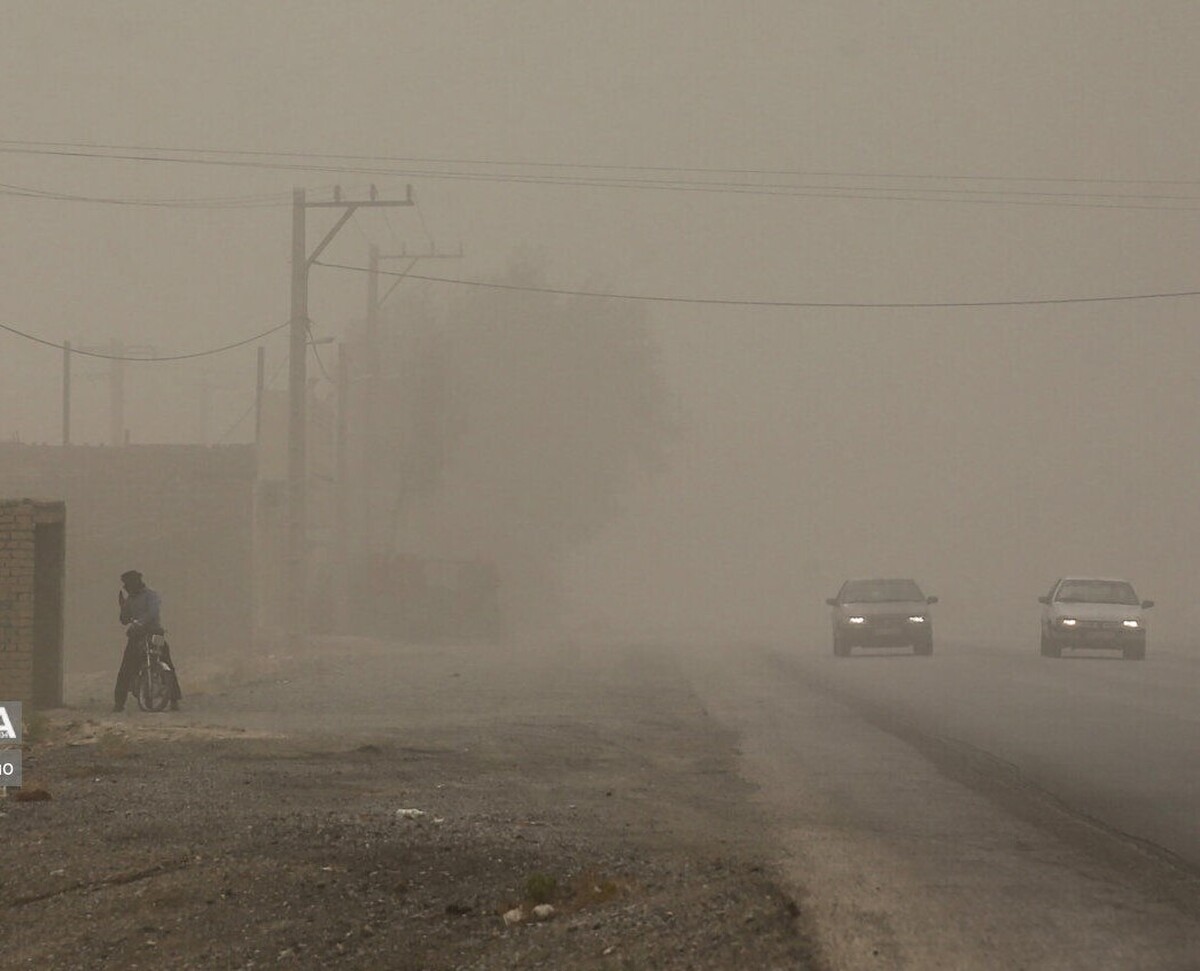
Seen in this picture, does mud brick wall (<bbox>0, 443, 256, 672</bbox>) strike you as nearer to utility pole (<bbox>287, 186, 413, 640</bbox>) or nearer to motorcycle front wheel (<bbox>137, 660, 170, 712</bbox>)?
utility pole (<bbox>287, 186, 413, 640</bbox>)

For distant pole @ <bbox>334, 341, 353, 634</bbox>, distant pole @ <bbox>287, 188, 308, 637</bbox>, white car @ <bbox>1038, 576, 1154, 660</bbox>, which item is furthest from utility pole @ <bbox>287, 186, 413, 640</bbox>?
white car @ <bbox>1038, 576, 1154, 660</bbox>

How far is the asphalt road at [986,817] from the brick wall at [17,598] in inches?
313

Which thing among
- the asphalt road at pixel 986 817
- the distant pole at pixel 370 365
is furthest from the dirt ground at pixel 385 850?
the distant pole at pixel 370 365

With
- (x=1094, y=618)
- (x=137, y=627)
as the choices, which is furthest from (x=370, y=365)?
(x=137, y=627)

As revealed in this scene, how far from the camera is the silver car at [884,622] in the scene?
3962cm

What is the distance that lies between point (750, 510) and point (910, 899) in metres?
161

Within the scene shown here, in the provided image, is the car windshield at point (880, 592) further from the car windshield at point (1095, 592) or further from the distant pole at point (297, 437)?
the distant pole at point (297, 437)

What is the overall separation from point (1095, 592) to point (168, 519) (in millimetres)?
20016

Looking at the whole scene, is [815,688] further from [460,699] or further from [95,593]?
[95,593]

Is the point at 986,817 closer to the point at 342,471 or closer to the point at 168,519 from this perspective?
the point at 168,519

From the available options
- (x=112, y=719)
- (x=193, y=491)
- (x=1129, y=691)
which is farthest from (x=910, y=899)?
(x=193, y=491)

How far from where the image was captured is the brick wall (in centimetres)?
2172

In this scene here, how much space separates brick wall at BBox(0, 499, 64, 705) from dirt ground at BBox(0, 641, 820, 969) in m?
1.52

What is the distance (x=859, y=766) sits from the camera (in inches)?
656
